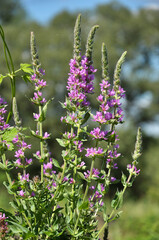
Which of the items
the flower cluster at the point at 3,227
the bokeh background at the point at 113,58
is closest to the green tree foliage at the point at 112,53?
the bokeh background at the point at 113,58

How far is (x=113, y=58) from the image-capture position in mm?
20422

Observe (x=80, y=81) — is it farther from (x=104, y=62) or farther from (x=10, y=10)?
(x=10, y=10)

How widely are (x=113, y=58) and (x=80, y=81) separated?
19.2 metres

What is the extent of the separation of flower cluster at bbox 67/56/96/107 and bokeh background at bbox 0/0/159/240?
419 inches

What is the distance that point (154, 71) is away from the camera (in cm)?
3017

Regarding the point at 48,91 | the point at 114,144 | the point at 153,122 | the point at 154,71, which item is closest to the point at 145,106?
the point at 153,122

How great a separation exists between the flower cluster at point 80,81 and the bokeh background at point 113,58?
1063 cm

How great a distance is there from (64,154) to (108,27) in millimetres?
26591

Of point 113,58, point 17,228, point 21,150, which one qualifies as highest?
point 113,58

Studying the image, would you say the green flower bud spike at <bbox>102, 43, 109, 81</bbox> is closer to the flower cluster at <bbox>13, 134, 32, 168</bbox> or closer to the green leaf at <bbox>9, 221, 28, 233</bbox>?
the flower cluster at <bbox>13, 134, 32, 168</bbox>

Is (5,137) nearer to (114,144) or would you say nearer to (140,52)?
(114,144)

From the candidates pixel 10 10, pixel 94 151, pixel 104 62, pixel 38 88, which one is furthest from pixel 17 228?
pixel 10 10

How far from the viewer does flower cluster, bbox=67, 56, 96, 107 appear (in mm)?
1630

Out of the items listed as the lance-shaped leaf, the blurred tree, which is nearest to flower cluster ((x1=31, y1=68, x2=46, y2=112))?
the lance-shaped leaf
